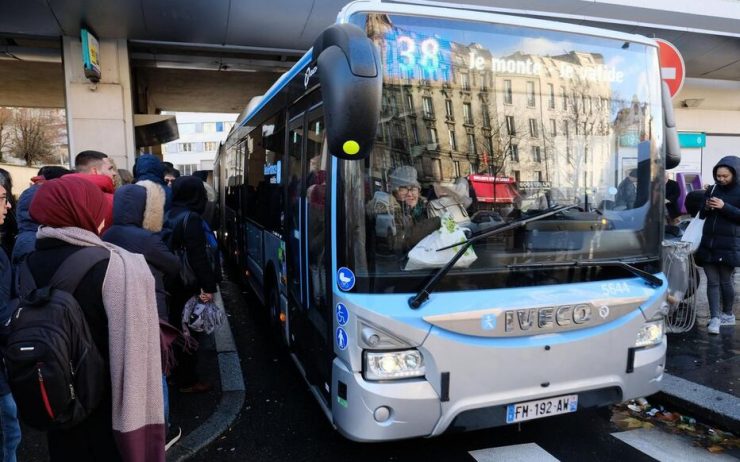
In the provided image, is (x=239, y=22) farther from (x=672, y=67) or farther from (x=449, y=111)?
(x=449, y=111)

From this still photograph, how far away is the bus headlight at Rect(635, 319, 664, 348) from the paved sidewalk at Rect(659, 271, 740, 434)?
1.13 m

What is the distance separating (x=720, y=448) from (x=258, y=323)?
535 centimetres

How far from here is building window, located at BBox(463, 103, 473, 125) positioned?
3.15 meters

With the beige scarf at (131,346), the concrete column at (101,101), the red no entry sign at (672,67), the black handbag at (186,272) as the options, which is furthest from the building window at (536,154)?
the concrete column at (101,101)

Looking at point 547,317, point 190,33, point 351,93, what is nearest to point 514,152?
point 547,317

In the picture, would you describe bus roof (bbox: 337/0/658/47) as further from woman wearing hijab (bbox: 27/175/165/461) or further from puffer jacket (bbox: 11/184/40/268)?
puffer jacket (bbox: 11/184/40/268)

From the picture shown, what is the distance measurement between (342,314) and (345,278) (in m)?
0.22

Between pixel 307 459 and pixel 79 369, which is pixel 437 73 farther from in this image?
pixel 307 459

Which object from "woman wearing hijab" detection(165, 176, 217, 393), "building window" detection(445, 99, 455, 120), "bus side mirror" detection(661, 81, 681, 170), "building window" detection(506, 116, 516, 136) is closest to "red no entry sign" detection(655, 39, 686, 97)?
"bus side mirror" detection(661, 81, 681, 170)

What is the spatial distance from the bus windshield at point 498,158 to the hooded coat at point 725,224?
9.36 feet

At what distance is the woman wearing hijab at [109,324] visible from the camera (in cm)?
213

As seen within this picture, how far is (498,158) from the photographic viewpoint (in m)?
3.21

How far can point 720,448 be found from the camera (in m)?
3.76

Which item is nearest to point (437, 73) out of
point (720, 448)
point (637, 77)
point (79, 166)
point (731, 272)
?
point (637, 77)
